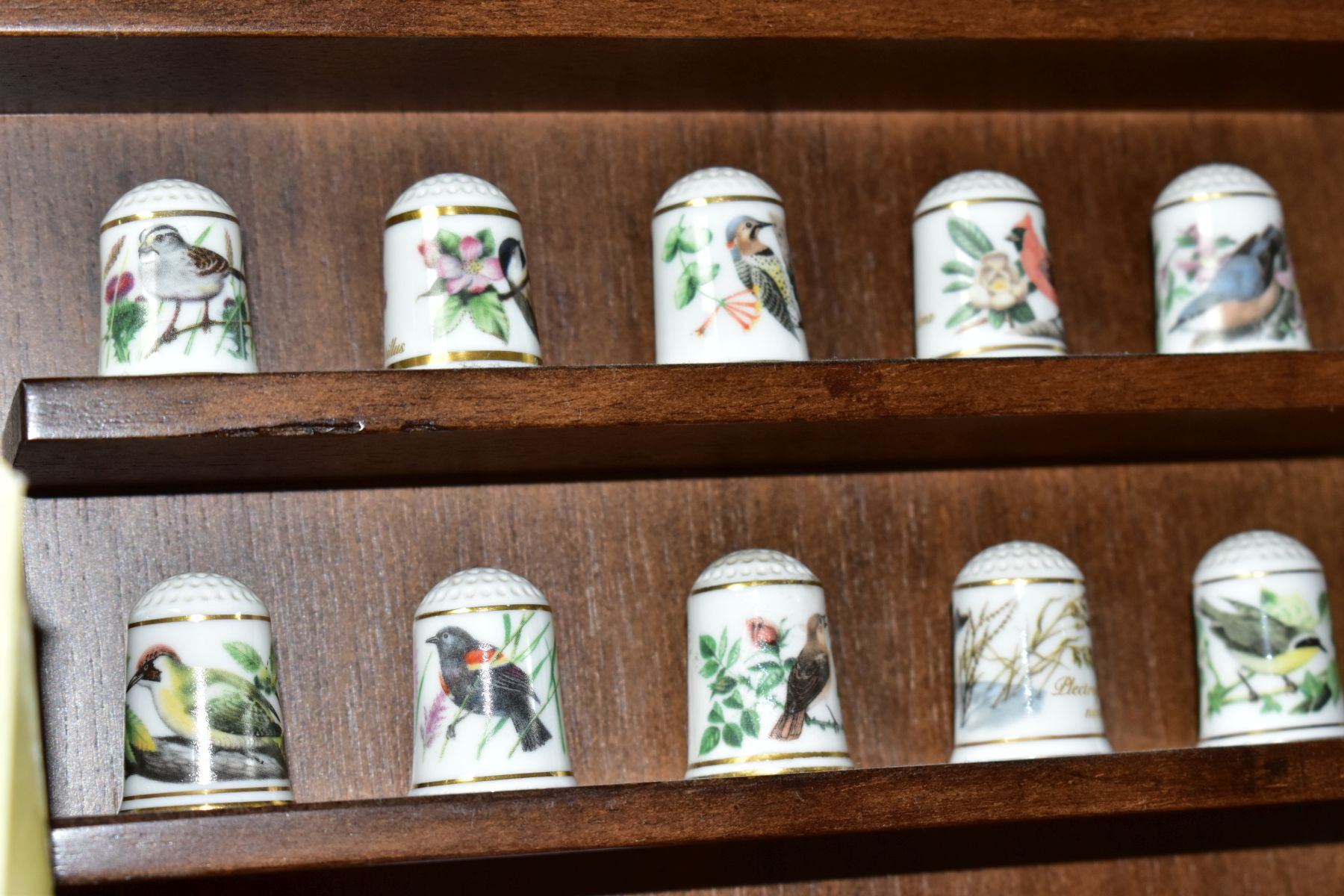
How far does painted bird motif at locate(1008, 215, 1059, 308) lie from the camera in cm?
90

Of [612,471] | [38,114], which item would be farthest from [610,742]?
[38,114]

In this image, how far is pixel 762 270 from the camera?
0.87 m

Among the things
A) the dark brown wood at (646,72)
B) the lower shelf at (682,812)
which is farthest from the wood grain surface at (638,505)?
the lower shelf at (682,812)

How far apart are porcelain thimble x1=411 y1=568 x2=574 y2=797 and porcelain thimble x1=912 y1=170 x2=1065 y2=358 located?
28cm

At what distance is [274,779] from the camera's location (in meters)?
0.79

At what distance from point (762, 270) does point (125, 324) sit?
338 millimetres

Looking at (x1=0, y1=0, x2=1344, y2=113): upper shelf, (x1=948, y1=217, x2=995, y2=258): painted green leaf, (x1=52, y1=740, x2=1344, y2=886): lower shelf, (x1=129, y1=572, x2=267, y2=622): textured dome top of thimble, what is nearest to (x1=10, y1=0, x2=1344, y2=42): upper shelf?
(x1=0, y1=0, x2=1344, y2=113): upper shelf

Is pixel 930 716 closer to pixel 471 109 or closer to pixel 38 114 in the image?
pixel 471 109

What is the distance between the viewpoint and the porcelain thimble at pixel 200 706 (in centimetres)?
77

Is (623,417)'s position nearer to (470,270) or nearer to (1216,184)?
(470,270)

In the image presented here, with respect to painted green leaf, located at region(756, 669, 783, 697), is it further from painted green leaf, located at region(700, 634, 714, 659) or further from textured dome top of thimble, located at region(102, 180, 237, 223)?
textured dome top of thimble, located at region(102, 180, 237, 223)

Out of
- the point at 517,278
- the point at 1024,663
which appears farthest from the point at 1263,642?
the point at 517,278

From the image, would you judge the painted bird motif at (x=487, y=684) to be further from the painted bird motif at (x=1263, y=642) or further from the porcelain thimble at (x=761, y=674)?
the painted bird motif at (x=1263, y=642)

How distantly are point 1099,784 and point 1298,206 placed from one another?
456 millimetres
